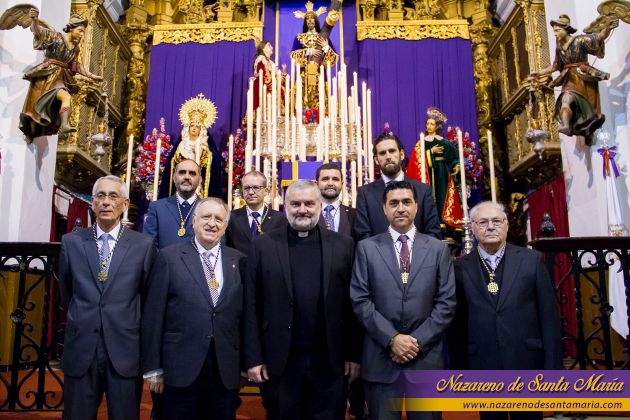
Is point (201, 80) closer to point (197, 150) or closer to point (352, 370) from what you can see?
point (197, 150)

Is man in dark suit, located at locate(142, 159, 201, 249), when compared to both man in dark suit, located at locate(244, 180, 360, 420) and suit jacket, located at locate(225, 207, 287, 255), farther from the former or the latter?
man in dark suit, located at locate(244, 180, 360, 420)

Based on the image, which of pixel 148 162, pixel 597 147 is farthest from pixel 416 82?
pixel 148 162

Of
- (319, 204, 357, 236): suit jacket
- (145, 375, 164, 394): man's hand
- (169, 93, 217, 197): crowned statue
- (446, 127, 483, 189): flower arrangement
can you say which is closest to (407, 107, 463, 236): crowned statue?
(446, 127, 483, 189): flower arrangement

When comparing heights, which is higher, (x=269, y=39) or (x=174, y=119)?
(x=269, y=39)

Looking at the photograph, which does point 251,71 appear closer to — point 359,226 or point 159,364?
point 359,226

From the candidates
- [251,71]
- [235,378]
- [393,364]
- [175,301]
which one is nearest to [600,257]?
[393,364]

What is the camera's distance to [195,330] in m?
2.12

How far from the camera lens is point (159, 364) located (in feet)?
6.86

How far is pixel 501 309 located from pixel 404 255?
1.55 feet

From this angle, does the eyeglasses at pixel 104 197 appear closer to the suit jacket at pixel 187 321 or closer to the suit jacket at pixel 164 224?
the suit jacket at pixel 187 321

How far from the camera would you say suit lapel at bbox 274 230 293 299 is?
7.17ft

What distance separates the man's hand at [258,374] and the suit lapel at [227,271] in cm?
31

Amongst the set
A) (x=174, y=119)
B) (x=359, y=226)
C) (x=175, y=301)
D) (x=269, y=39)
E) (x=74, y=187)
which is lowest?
(x=175, y=301)

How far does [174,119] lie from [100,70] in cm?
117
